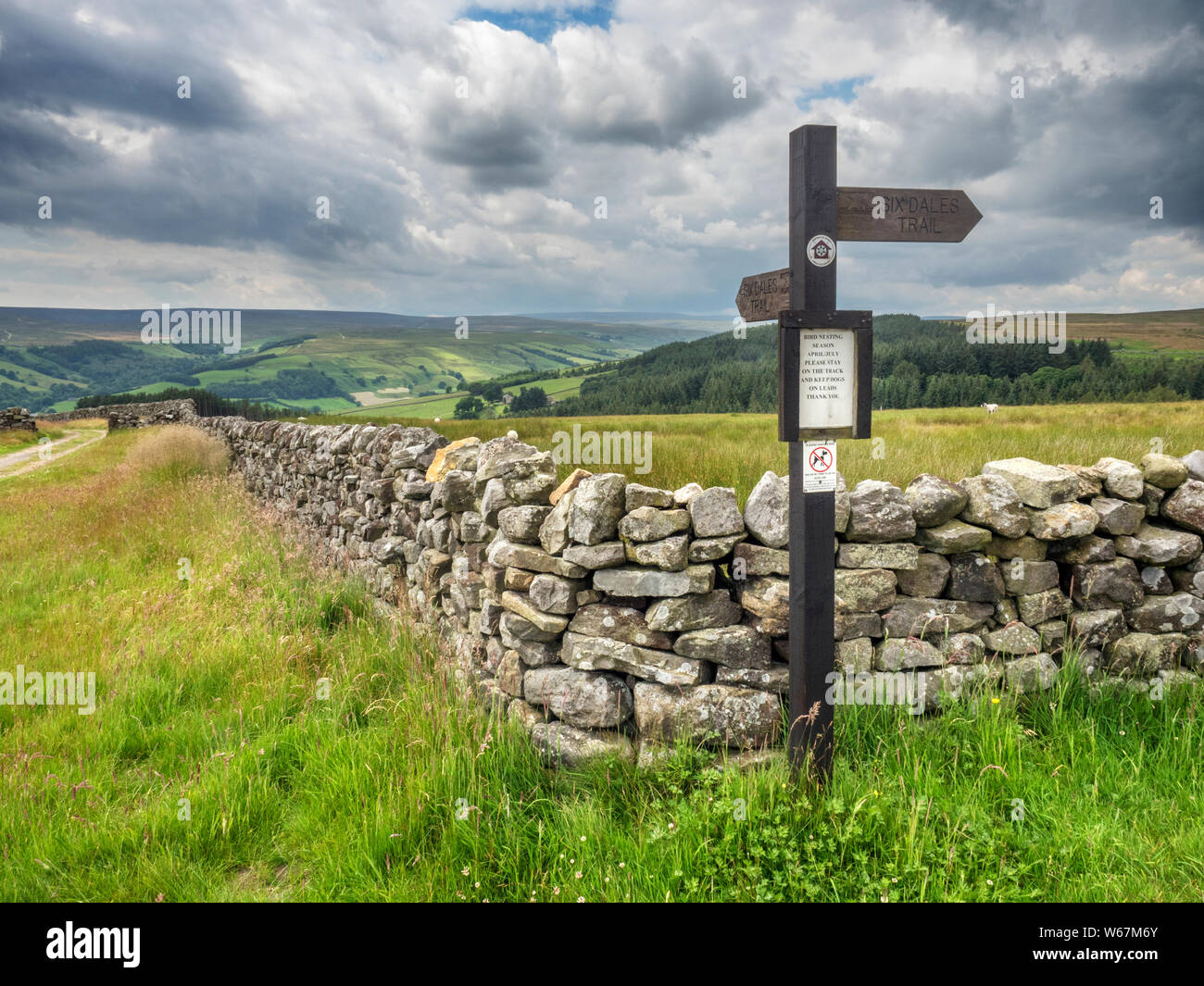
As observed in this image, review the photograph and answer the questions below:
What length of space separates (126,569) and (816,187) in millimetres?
10322

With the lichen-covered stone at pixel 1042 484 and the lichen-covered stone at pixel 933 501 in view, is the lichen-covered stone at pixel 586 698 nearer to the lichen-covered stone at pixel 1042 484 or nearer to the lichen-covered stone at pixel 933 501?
the lichen-covered stone at pixel 933 501

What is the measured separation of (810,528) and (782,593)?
2.04ft

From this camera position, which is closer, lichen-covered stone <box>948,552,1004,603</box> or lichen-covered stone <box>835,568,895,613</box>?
lichen-covered stone <box>835,568,895,613</box>

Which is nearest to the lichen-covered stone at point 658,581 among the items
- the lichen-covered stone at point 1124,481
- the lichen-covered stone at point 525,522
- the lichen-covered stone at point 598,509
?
the lichen-covered stone at point 598,509

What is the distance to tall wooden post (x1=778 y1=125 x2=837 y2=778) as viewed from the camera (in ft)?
10.8

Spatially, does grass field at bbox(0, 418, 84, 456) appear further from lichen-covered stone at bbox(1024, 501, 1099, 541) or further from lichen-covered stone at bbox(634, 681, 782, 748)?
lichen-covered stone at bbox(1024, 501, 1099, 541)

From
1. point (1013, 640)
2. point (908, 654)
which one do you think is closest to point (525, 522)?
point (908, 654)

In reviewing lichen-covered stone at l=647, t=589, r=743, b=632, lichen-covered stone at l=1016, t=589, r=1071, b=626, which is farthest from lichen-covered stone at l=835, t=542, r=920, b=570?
lichen-covered stone at l=1016, t=589, r=1071, b=626

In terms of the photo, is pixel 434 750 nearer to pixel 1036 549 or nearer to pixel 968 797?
pixel 968 797

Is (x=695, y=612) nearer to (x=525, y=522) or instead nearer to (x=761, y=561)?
(x=761, y=561)

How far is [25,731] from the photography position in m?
4.71

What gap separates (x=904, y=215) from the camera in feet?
11.2

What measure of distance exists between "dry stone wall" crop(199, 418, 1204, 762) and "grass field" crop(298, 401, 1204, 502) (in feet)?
5.76

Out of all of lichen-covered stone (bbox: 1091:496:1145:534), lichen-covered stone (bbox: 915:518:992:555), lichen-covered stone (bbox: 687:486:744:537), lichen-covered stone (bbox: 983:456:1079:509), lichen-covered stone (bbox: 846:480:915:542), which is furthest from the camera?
lichen-covered stone (bbox: 1091:496:1145:534)
